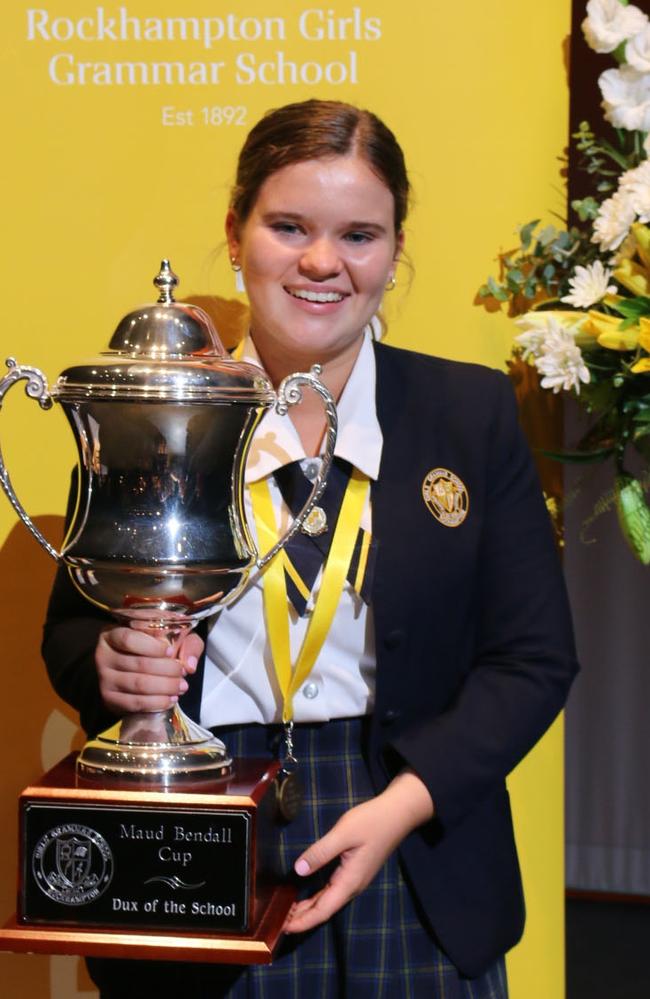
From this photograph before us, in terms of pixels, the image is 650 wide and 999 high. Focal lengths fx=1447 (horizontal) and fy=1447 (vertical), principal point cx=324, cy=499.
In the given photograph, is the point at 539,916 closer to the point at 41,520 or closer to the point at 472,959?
the point at 472,959

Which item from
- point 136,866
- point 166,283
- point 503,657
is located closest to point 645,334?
point 503,657

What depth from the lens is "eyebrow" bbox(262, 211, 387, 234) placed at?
1588 mm

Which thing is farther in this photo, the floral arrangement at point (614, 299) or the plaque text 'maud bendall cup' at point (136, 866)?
the floral arrangement at point (614, 299)

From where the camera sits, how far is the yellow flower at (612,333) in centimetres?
173

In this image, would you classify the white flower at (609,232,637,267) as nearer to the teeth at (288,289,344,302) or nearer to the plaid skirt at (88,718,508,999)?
the teeth at (288,289,344,302)

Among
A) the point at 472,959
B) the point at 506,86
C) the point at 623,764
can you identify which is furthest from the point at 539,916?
the point at 623,764

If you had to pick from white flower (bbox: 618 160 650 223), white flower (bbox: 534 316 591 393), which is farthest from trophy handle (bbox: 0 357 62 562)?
white flower (bbox: 618 160 650 223)

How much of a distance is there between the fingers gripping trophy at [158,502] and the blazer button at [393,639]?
0.60 feet

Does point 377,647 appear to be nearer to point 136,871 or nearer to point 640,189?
point 136,871

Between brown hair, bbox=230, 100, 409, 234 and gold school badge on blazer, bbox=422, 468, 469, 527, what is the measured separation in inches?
11.9

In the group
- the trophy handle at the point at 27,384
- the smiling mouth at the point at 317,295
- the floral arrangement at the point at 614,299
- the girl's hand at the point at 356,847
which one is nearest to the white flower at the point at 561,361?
the floral arrangement at the point at 614,299

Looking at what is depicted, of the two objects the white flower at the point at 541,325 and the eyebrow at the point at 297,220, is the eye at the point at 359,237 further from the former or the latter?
the white flower at the point at 541,325

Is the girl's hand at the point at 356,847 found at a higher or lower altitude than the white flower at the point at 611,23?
lower

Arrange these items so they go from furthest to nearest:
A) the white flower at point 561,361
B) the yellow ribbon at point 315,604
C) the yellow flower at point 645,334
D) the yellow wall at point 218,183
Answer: the yellow wall at point 218,183
the white flower at point 561,361
the yellow flower at point 645,334
the yellow ribbon at point 315,604
